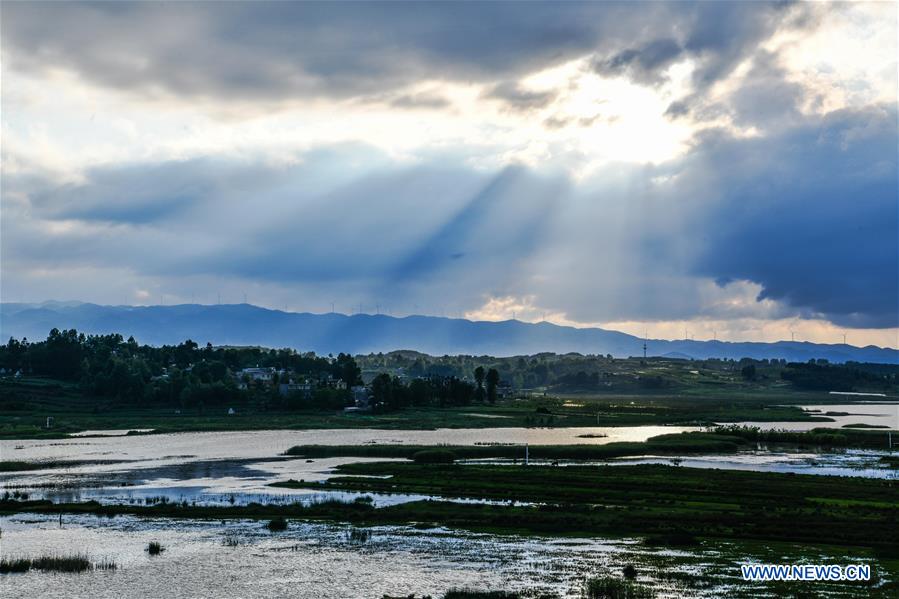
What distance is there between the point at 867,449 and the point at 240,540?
12035cm

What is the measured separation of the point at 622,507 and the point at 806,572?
26738mm

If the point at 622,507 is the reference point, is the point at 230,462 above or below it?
below

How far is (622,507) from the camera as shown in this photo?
79250 mm

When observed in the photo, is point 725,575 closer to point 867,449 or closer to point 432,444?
point 432,444

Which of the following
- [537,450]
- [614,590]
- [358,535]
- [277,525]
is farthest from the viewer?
[537,450]

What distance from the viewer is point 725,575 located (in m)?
53.3

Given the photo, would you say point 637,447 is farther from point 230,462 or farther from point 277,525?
point 277,525

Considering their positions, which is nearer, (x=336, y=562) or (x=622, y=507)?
(x=336, y=562)

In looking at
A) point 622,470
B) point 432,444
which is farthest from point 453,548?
point 432,444

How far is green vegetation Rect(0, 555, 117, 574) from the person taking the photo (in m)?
59.1

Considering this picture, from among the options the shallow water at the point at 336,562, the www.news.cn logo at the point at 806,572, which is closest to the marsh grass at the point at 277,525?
the shallow water at the point at 336,562

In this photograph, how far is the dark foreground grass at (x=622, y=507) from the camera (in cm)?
6781

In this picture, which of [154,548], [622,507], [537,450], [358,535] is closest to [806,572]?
[622,507]

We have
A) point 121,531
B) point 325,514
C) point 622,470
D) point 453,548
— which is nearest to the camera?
point 453,548
